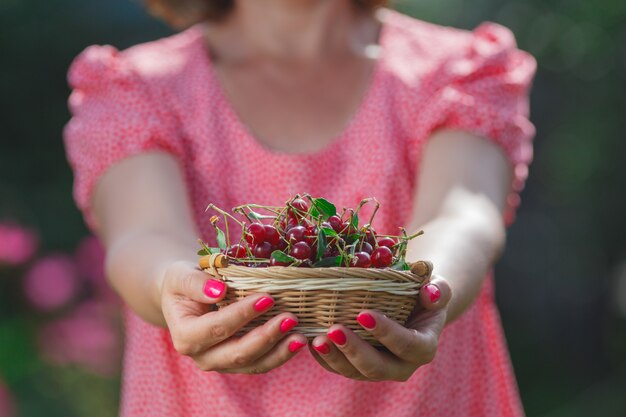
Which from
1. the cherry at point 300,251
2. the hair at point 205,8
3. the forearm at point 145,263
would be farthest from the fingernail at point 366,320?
the hair at point 205,8

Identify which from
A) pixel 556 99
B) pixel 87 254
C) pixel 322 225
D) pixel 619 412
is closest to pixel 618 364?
pixel 619 412

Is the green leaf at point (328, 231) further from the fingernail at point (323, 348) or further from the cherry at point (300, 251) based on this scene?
the fingernail at point (323, 348)

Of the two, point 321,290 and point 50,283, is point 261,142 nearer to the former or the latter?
point 321,290

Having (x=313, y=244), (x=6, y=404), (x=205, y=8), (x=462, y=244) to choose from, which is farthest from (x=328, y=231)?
(x=6, y=404)

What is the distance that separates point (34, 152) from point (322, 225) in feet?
8.82

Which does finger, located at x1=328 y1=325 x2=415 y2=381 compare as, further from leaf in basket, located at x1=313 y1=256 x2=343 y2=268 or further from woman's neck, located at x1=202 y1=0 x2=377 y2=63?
woman's neck, located at x1=202 y1=0 x2=377 y2=63

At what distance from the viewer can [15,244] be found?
3.85 meters

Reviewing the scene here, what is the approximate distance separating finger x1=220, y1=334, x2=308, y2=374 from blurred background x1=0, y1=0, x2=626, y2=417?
2391mm

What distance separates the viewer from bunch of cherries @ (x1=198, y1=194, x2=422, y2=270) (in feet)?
4.92

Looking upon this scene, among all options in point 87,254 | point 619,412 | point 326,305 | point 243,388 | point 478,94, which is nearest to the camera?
point 326,305

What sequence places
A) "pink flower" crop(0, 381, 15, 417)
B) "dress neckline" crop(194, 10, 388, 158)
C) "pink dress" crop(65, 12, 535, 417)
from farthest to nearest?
"pink flower" crop(0, 381, 15, 417) → "dress neckline" crop(194, 10, 388, 158) → "pink dress" crop(65, 12, 535, 417)

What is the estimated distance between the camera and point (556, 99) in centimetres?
449

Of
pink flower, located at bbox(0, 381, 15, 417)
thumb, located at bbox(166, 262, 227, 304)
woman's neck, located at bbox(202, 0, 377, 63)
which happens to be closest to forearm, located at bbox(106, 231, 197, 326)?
thumb, located at bbox(166, 262, 227, 304)

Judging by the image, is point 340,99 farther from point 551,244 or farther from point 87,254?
point 551,244
